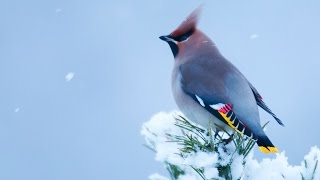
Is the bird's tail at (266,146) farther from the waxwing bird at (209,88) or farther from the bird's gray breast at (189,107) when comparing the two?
the bird's gray breast at (189,107)

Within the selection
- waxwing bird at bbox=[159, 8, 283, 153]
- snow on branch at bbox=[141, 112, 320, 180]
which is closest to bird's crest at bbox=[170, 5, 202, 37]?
waxwing bird at bbox=[159, 8, 283, 153]

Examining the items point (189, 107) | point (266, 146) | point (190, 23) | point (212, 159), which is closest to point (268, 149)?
point (266, 146)

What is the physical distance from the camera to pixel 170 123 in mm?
1278

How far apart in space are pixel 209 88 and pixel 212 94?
4cm

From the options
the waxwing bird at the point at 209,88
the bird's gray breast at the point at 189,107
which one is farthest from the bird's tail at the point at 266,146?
the bird's gray breast at the point at 189,107

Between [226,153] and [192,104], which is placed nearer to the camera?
[226,153]

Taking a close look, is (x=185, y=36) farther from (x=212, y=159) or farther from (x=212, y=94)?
(x=212, y=159)

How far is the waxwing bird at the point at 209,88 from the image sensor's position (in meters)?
1.38

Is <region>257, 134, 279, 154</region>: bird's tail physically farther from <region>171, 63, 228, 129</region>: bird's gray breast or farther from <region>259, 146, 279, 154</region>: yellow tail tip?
<region>171, 63, 228, 129</region>: bird's gray breast

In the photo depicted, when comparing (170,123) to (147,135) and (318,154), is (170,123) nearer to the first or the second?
(147,135)

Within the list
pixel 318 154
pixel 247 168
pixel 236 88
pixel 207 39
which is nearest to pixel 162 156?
pixel 247 168

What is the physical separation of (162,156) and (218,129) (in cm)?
44

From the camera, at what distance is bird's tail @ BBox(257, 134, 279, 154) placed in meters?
1.23

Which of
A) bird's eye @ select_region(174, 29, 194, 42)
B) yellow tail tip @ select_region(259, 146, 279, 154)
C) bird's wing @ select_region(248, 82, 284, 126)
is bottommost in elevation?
yellow tail tip @ select_region(259, 146, 279, 154)
